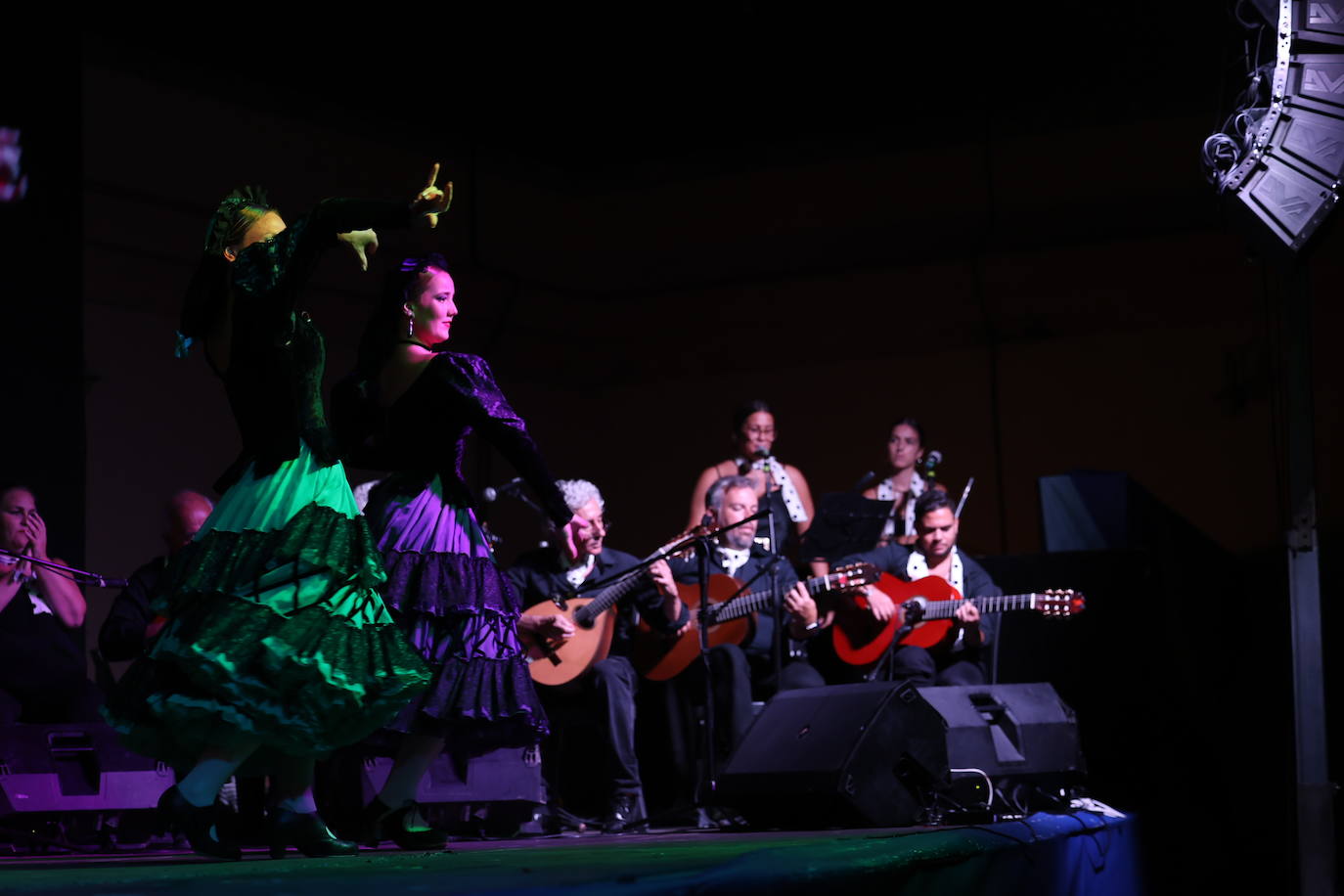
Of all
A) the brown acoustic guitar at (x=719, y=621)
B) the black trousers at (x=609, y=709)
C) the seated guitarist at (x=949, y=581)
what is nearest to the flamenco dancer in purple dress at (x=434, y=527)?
the black trousers at (x=609, y=709)

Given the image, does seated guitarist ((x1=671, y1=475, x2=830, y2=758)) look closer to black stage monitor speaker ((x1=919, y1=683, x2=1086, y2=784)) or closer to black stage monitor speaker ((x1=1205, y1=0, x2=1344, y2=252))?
black stage monitor speaker ((x1=919, y1=683, x2=1086, y2=784))

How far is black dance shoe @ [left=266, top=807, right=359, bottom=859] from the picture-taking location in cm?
326

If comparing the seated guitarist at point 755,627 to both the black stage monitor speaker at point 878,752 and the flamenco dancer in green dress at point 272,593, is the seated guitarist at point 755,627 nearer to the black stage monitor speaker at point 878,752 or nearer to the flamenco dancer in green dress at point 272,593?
the black stage monitor speaker at point 878,752

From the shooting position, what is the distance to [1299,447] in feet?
16.3

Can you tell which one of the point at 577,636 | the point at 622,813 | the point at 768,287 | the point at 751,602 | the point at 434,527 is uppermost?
the point at 768,287

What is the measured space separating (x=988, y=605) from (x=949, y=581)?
0.27 meters

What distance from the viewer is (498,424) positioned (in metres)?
3.83

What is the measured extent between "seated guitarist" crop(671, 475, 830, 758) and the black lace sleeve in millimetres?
2026

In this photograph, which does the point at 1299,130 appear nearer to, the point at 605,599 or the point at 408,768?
the point at 605,599

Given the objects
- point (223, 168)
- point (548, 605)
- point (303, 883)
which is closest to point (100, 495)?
point (223, 168)

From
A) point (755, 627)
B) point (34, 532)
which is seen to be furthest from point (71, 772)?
point (755, 627)

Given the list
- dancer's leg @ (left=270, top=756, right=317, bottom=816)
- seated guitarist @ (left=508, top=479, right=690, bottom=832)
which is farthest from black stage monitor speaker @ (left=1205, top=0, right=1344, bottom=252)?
dancer's leg @ (left=270, top=756, right=317, bottom=816)

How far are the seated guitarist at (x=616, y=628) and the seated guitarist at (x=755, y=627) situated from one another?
0.83ft

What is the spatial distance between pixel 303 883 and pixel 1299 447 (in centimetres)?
365
